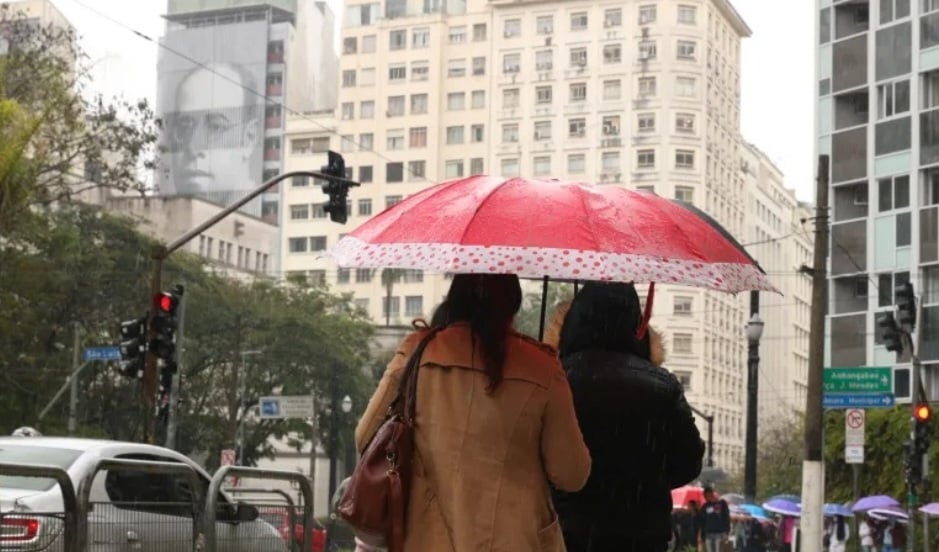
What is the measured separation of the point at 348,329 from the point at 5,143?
149 ft

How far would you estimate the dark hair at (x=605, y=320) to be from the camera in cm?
603

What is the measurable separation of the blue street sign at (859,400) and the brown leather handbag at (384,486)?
78.3 ft

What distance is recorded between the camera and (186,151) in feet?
442

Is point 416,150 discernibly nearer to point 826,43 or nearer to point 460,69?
point 460,69

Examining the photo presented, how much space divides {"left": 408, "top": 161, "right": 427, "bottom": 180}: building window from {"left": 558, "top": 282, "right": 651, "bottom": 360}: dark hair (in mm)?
121538

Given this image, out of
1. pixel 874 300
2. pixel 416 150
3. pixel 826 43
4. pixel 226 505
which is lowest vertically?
pixel 226 505

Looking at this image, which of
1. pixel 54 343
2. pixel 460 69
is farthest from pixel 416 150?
pixel 54 343

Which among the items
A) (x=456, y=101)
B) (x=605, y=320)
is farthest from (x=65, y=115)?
(x=456, y=101)

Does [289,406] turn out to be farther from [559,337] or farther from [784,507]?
[559,337]

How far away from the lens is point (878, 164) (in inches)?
2040

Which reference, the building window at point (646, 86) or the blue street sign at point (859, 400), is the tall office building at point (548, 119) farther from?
the blue street sign at point (859, 400)

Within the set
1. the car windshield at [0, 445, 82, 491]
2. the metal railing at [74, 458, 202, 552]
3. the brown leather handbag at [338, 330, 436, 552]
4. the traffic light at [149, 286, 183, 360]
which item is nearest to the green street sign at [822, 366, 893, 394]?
the traffic light at [149, 286, 183, 360]

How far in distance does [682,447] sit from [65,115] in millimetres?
37675

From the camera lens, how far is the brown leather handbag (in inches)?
188
